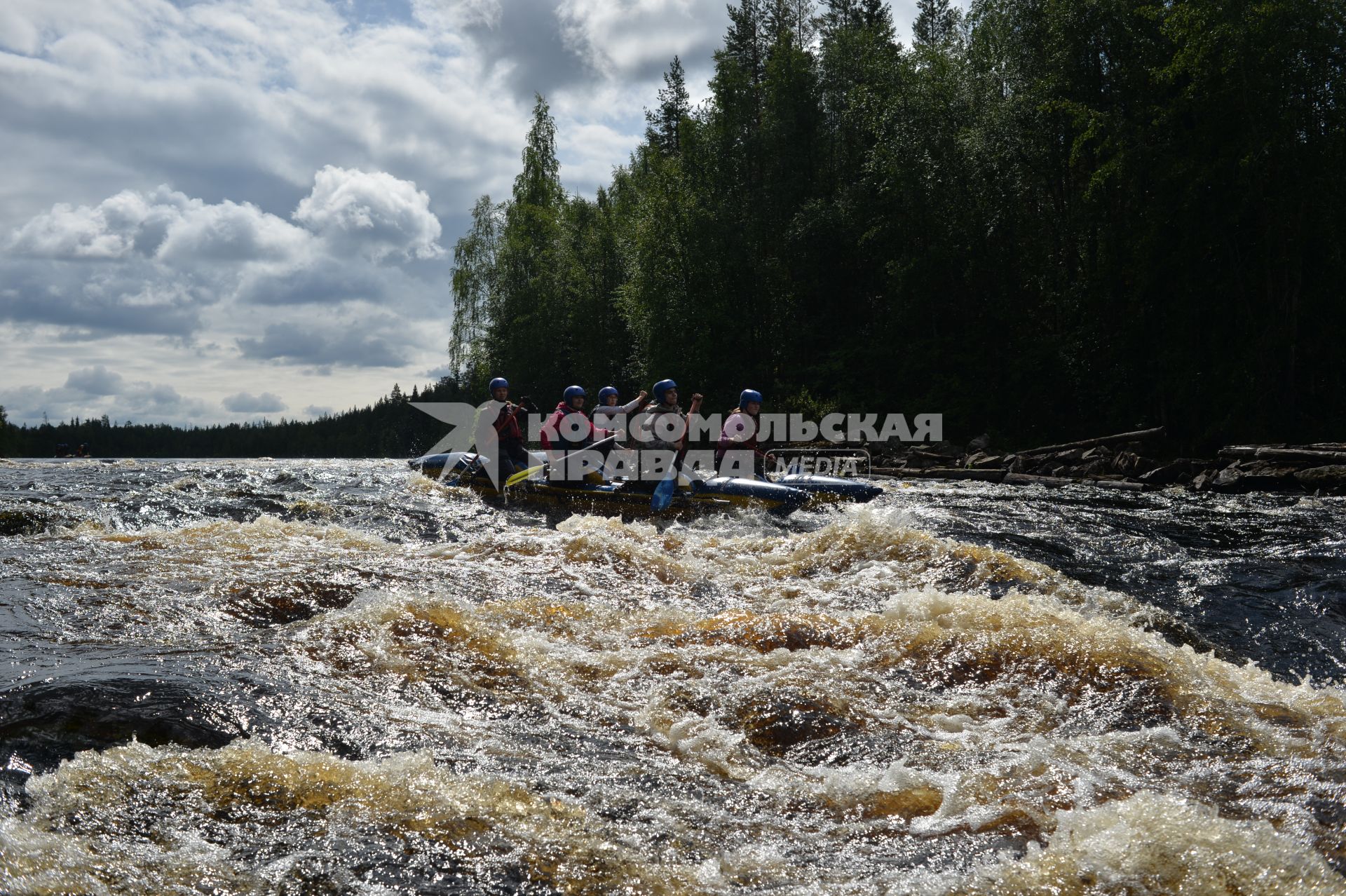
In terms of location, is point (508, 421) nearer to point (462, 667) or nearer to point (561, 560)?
point (561, 560)

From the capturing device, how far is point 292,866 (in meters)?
2.63

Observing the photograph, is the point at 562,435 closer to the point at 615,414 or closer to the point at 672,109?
the point at 615,414

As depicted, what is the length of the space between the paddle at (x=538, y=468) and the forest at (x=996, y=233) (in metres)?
11.9

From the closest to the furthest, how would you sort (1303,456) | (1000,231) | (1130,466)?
(1303,456)
(1130,466)
(1000,231)

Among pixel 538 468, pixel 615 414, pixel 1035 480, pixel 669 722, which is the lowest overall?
pixel 669 722

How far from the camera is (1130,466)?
49.3 feet

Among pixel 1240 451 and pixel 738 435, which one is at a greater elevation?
pixel 738 435

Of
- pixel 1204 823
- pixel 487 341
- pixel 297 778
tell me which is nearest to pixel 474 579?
pixel 297 778

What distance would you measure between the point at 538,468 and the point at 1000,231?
1435cm

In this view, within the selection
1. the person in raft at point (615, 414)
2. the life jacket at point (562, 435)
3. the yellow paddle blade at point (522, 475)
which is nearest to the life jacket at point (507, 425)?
the life jacket at point (562, 435)

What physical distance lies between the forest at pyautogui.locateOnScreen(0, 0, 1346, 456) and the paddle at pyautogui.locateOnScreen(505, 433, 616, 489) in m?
11.9

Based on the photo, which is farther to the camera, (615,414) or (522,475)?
(615,414)

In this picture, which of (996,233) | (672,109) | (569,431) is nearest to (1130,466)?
(996,233)

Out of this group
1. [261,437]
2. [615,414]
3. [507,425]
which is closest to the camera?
[507,425]
